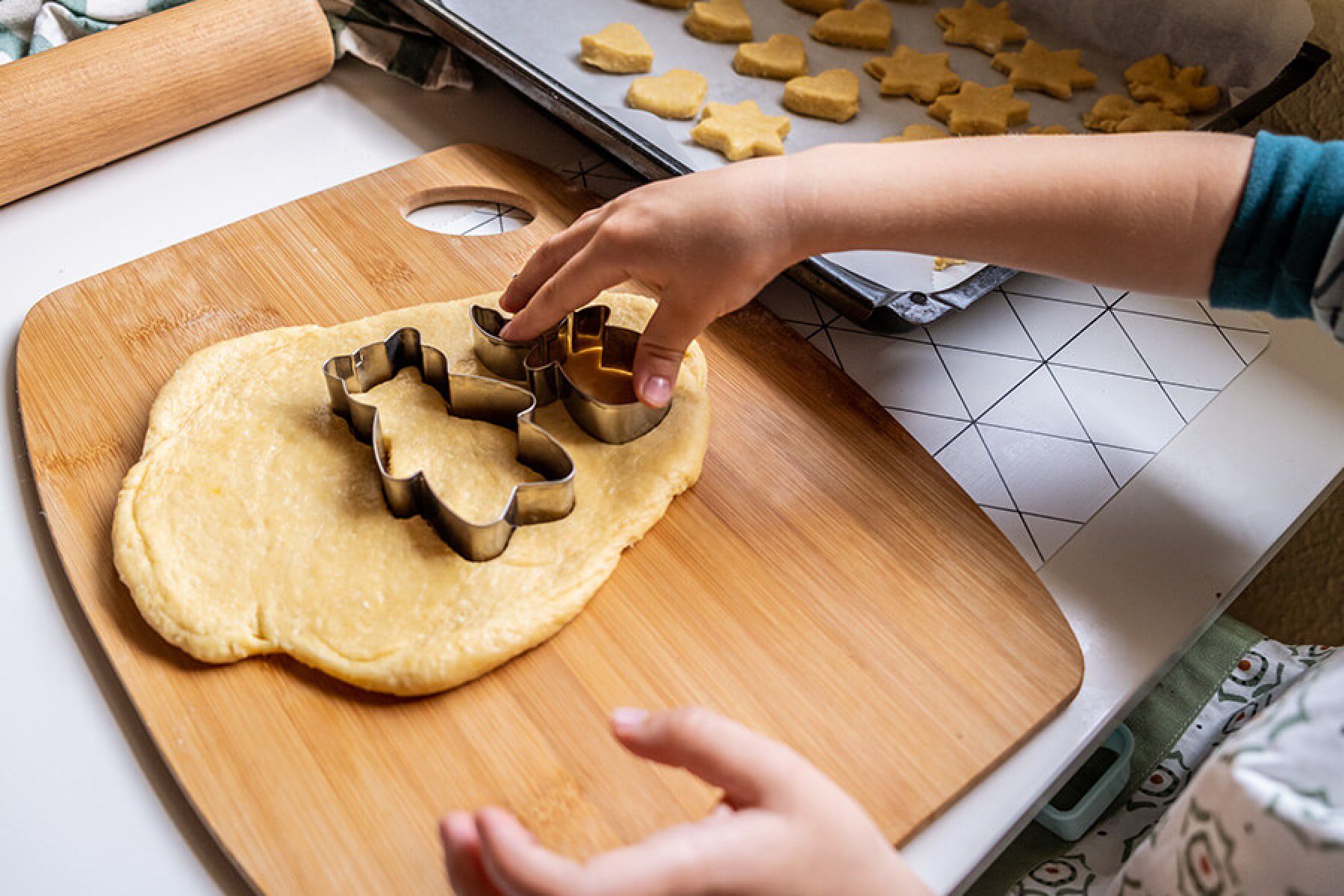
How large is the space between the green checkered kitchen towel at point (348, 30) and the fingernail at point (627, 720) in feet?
3.57

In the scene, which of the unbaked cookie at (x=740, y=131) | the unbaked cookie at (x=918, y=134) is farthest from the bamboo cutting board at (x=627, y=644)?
the unbaked cookie at (x=918, y=134)

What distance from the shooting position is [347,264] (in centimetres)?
117

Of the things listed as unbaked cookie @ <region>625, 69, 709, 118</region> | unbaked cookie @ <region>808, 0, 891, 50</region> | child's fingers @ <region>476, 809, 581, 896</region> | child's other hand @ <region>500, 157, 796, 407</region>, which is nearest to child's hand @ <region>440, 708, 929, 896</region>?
child's fingers @ <region>476, 809, 581, 896</region>

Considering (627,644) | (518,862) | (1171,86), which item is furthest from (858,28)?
(518,862)

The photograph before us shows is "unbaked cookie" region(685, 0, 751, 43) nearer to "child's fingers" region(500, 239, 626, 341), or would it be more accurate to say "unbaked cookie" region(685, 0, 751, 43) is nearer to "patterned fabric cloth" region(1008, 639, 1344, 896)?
"child's fingers" region(500, 239, 626, 341)

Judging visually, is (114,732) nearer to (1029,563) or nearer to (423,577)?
(423,577)

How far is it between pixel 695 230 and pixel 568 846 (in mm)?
514

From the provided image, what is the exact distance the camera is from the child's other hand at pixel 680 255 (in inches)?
35.9

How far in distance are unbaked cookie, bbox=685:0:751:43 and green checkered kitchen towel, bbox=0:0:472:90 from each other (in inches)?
13.3

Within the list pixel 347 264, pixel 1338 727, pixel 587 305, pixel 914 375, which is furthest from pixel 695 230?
pixel 1338 727

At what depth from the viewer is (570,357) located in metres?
1.04

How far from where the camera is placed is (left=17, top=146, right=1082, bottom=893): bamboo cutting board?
0.79m

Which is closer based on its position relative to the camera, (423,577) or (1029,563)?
(423,577)

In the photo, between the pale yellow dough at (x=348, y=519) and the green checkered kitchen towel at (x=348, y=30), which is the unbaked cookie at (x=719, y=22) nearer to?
the green checkered kitchen towel at (x=348, y=30)
